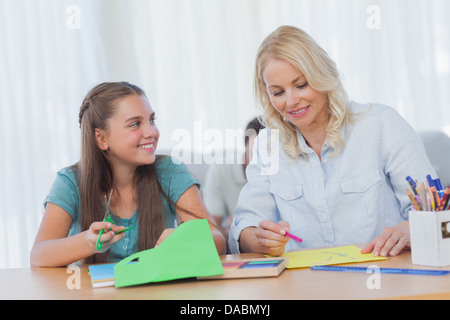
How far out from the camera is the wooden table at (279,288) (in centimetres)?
81

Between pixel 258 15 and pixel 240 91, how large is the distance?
22.2 inches

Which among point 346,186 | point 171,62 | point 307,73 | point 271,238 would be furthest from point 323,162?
point 171,62

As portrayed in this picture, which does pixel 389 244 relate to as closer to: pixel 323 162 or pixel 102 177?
pixel 323 162

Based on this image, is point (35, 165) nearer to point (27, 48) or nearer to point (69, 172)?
point (27, 48)

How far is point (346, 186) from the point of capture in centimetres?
146

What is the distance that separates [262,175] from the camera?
1.53 metres

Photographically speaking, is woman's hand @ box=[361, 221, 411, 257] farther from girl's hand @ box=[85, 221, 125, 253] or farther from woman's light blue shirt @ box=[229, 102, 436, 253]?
girl's hand @ box=[85, 221, 125, 253]

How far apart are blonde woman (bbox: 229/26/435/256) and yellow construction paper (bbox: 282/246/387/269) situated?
216mm

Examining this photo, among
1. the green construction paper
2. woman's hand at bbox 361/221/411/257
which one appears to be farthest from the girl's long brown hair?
woman's hand at bbox 361/221/411/257

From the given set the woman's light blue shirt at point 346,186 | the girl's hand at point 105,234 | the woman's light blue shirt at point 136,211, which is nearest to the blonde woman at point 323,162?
the woman's light blue shirt at point 346,186

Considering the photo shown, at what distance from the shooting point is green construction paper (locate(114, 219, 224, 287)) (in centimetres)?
96

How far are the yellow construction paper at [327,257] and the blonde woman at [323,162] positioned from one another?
216 mm

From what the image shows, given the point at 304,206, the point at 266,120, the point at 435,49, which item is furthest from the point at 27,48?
the point at 435,49

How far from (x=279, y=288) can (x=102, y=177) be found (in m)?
0.92
